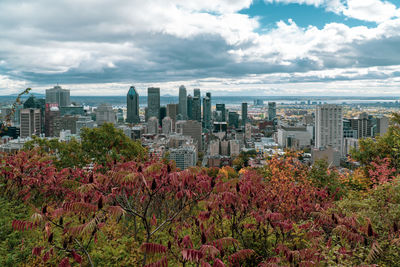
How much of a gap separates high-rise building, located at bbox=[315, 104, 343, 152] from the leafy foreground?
147554mm

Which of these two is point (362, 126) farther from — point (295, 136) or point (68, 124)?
point (68, 124)

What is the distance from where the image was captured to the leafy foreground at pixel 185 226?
4.91 m

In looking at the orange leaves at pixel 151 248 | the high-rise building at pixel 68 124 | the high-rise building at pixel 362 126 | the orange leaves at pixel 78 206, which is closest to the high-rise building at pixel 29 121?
the high-rise building at pixel 68 124

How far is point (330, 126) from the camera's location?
148 meters

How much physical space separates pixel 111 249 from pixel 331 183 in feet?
38.3

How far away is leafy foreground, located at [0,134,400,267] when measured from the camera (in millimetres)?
4914

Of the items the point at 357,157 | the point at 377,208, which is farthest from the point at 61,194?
the point at 357,157

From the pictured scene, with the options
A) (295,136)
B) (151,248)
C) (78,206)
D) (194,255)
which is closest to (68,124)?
(295,136)

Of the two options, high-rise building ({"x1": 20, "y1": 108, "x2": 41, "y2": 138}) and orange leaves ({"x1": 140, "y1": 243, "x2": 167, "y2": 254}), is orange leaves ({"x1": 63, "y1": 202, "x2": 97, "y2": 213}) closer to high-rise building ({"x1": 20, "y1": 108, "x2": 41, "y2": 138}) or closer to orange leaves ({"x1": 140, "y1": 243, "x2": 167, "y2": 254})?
orange leaves ({"x1": 140, "y1": 243, "x2": 167, "y2": 254})

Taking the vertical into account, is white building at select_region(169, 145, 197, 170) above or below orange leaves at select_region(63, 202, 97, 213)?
below

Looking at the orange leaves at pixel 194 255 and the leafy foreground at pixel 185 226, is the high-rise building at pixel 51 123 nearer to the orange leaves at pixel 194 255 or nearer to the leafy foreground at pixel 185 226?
the leafy foreground at pixel 185 226

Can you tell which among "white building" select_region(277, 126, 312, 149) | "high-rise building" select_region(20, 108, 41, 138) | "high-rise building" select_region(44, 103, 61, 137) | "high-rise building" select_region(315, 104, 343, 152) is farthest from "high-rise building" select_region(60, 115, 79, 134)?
"high-rise building" select_region(315, 104, 343, 152)

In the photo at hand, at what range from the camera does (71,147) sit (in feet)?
57.6

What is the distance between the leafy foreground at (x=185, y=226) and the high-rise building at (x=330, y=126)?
147554 mm
